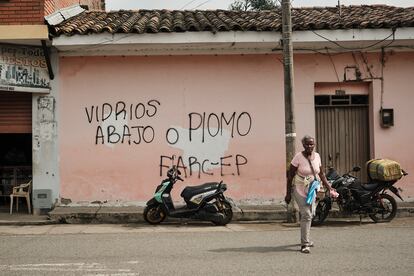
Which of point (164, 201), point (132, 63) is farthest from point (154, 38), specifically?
point (164, 201)

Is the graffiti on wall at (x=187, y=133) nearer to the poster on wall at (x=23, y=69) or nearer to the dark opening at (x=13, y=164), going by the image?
the poster on wall at (x=23, y=69)

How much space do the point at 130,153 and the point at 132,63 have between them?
218cm

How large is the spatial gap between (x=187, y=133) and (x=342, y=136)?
3.86 metres

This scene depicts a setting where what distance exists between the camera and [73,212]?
1156 cm

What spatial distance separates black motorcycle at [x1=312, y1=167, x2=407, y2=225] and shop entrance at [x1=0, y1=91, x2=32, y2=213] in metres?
7.13

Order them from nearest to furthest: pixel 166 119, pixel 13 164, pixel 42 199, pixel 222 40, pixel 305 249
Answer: pixel 305 249, pixel 222 40, pixel 42 199, pixel 166 119, pixel 13 164

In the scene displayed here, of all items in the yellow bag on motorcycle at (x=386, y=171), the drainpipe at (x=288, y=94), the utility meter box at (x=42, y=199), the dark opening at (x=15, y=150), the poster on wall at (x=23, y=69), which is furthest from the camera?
the dark opening at (x=15, y=150)

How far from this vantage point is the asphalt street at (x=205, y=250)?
22.1 feet

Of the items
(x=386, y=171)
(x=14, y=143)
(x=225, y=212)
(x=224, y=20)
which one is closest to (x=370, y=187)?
(x=386, y=171)

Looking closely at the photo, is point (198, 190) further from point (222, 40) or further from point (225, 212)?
point (222, 40)

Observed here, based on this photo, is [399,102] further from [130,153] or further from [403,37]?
[130,153]

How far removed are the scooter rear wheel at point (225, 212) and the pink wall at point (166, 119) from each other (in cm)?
205

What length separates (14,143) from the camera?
14664mm

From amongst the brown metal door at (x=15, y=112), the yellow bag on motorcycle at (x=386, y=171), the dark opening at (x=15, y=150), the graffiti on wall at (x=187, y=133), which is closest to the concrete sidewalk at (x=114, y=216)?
the yellow bag on motorcycle at (x=386, y=171)
